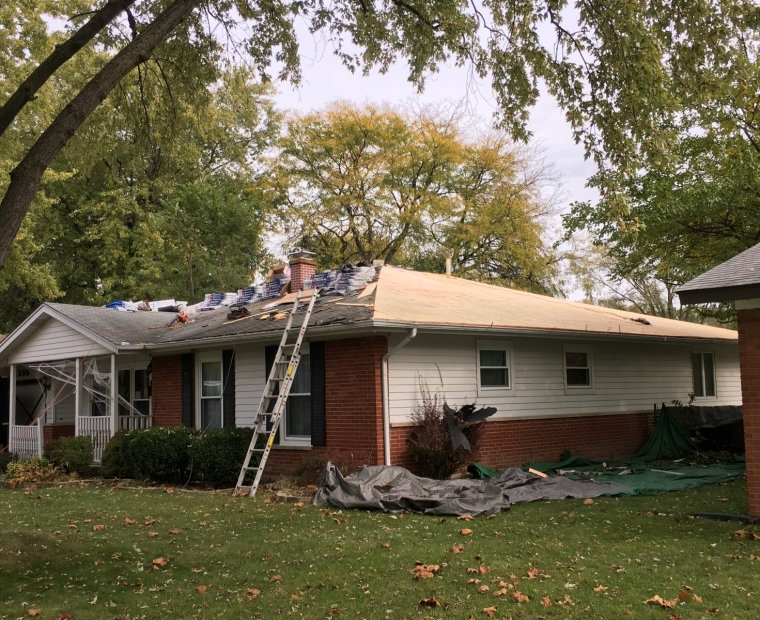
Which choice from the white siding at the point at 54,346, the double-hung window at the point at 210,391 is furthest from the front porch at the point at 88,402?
the double-hung window at the point at 210,391

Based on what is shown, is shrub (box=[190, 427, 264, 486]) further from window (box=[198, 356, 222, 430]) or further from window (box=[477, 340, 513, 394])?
window (box=[477, 340, 513, 394])

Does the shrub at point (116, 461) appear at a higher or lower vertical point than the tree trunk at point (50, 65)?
lower

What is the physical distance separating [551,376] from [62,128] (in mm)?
11507

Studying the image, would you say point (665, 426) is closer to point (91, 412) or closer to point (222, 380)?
point (222, 380)

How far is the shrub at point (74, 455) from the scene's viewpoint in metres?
16.3

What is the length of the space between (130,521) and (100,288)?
2459 centimetres

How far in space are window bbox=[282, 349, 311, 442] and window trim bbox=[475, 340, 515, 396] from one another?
3323mm

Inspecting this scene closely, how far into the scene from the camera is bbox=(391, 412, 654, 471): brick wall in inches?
563

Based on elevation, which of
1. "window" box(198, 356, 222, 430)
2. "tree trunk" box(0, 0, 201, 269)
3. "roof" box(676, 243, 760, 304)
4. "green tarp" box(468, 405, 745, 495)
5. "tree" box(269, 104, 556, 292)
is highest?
"tree" box(269, 104, 556, 292)

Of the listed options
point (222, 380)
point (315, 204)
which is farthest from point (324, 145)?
point (222, 380)

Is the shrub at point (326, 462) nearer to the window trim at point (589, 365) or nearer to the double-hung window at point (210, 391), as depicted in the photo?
the double-hung window at point (210, 391)

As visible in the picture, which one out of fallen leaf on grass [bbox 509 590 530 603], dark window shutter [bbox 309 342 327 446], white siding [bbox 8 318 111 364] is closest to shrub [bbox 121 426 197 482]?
dark window shutter [bbox 309 342 327 446]

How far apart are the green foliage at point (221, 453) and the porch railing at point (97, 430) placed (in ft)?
14.1

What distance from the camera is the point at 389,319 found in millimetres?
12398
